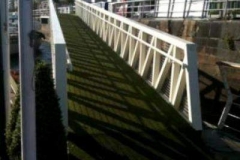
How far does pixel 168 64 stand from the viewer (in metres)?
7.54

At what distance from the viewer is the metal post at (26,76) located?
2.96m

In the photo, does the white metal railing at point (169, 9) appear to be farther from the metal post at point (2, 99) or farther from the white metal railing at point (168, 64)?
the metal post at point (2, 99)

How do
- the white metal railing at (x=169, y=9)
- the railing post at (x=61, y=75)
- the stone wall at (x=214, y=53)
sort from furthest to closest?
the white metal railing at (x=169, y=9) → the stone wall at (x=214, y=53) → the railing post at (x=61, y=75)

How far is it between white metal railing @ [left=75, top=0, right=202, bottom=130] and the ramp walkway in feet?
0.58

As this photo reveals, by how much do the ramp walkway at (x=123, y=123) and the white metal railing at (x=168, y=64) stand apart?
18 centimetres

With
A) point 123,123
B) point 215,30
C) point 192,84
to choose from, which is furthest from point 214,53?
point 123,123

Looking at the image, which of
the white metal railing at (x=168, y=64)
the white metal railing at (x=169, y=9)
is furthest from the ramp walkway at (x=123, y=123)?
the white metal railing at (x=169, y=9)

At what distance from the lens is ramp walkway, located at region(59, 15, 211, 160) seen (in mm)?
5449

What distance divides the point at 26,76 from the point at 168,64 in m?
4.77

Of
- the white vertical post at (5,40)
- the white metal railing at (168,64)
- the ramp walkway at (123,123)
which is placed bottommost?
the ramp walkway at (123,123)

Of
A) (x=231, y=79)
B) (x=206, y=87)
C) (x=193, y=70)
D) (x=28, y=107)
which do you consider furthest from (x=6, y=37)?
(x=206, y=87)

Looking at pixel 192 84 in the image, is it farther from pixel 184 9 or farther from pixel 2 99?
pixel 184 9

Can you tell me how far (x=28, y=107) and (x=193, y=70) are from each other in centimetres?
373

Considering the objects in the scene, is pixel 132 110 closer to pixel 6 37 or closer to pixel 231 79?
pixel 6 37
